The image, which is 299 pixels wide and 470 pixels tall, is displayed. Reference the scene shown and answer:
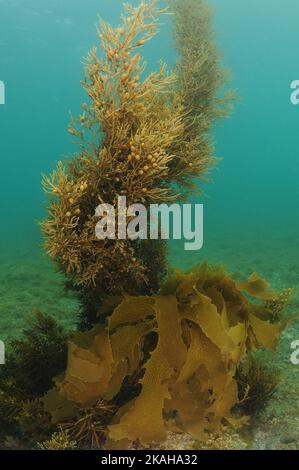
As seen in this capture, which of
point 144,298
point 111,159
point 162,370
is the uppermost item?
point 111,159

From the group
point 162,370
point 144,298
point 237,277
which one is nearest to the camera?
point 162,370

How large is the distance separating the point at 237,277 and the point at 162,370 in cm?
484

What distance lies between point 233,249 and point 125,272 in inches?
502

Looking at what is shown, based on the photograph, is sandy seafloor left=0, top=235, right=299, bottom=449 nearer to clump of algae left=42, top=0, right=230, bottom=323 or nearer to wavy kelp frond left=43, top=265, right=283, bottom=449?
wavy kelp frond left=43, top=265, right=283, bottom=449

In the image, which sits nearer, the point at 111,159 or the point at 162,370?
the point at 162,370

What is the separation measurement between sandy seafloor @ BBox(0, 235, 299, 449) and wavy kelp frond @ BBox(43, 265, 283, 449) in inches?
10.0

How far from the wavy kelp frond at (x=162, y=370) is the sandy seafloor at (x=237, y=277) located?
0.84ft

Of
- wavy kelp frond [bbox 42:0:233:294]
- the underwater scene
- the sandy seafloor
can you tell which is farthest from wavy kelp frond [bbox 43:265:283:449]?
→ wavy kelp frond [bbox 42:0:233:294]

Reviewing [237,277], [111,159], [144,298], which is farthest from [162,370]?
[237,277]

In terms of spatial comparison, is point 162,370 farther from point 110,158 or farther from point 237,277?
point 237,277

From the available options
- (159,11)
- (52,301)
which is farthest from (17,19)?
(159,11)

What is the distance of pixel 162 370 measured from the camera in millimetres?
3105

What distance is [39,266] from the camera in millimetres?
11789

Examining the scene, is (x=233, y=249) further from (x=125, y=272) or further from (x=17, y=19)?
(x=17, y=19)
